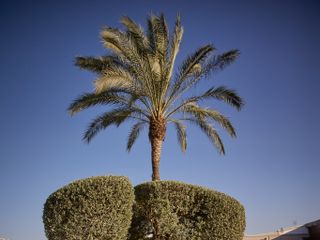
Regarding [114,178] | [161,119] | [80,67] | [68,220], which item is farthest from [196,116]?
[68,220]

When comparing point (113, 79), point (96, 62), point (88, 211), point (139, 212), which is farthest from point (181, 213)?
point (96, 62)

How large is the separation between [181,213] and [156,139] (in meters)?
4.09

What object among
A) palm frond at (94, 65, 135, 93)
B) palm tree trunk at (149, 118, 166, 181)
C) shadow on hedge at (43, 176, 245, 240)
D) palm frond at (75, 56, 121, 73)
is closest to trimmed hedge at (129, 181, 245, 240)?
shadow on hedge at (43, 176, 245, 240)

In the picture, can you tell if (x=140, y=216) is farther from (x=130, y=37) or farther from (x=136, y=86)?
(x=130, y=37)

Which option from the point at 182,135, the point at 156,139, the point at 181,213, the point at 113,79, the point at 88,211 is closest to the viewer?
the point at 88,211

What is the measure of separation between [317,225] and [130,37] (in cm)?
1231

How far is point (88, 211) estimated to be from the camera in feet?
29.5

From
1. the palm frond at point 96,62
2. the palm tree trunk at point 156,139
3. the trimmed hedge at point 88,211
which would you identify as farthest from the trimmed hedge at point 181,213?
the palm frond at point 96,62

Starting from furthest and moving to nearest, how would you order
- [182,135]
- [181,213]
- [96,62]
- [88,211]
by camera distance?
[182,135] < [96,62] < [181,213] < [88,211]

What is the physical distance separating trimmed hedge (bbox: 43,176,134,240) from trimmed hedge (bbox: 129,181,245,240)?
1.10 meters

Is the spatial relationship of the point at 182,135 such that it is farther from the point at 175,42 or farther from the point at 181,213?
the point at 181,213

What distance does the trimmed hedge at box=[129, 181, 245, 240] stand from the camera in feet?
33.4

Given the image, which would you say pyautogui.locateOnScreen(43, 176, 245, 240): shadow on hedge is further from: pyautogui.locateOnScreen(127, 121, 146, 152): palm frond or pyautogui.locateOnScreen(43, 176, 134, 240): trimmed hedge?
pyautogui.locateOnScreen(127, 121, 146, 152): palm frond

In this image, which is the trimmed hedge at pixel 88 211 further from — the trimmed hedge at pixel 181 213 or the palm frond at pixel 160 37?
Answer: the palm frond at pixel 160 37
